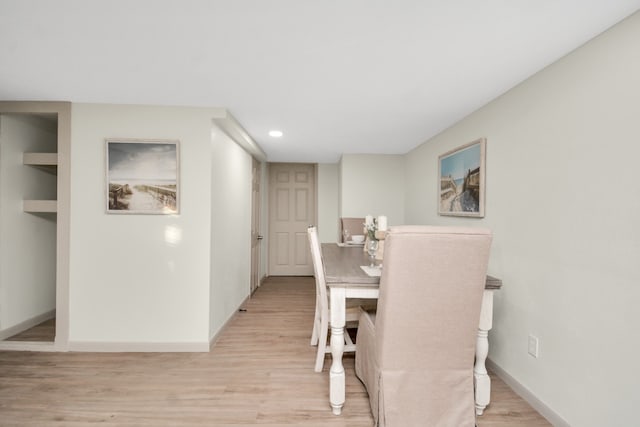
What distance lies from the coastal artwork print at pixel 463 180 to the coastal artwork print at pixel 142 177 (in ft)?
8.75

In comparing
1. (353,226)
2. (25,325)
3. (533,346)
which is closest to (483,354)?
(533,346)

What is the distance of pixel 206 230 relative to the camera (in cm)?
279

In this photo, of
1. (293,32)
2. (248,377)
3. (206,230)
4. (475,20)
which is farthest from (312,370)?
(475,20)

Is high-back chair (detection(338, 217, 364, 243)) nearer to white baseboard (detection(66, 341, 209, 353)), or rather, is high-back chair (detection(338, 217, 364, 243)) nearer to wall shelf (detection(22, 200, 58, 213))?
white baseboard (detection(66, 341, 209, 353))

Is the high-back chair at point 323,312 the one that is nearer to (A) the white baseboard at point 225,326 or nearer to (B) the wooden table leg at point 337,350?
(B) the wooden table leg at point 337,350

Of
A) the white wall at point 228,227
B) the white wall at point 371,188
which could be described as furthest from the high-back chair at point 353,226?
the white wall at point 228,227

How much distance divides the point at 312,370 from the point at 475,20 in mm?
2509

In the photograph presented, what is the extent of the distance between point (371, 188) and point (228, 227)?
2444 mm

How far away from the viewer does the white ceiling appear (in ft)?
4.66

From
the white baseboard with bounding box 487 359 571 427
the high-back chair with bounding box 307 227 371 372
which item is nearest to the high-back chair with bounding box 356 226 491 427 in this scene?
A: the white baseboard with bounding box 487 359 571 427

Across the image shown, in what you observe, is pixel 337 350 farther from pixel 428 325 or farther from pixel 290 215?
pixel 290 215

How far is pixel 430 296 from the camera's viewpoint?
5.26 feet

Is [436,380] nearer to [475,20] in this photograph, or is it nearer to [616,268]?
[616,268]

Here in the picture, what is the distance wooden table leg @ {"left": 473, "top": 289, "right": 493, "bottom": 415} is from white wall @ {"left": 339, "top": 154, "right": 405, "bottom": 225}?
306cm
